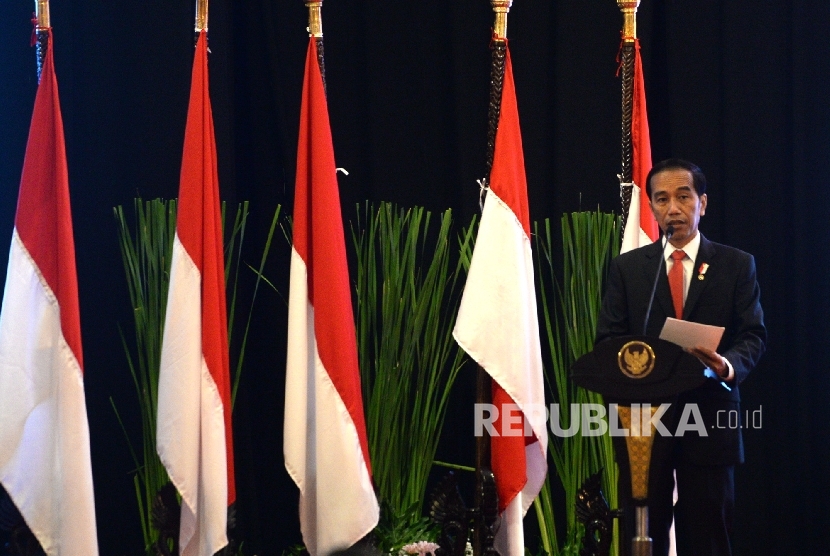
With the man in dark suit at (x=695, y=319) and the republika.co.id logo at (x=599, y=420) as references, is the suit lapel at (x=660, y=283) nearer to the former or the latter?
the man in dark suit at (x=695, y=319)

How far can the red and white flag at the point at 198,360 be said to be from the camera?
343 centimetres

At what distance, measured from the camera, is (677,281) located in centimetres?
299

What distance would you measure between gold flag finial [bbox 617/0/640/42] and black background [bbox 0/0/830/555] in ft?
1.27

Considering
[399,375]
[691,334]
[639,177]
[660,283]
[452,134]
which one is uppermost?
[452,134]

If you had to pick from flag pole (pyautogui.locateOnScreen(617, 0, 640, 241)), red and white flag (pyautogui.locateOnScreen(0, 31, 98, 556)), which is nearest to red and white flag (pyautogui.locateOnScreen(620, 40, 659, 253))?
flag pole (pyautogui.locateOnScreen(617, 0, 640, 241))

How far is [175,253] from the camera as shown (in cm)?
350

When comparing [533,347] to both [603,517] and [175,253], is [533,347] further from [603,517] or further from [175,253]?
[175,253]

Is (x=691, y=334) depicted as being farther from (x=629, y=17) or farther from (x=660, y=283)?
(x=629, y=17)

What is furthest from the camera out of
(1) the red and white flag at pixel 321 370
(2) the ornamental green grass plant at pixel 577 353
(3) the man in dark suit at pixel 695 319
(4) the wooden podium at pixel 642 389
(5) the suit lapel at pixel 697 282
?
(2) the ornamental green grass plant at pixel 577 353

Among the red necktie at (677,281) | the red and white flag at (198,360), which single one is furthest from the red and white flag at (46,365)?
the red necktie at (677,281)

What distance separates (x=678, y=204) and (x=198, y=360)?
1.65 m

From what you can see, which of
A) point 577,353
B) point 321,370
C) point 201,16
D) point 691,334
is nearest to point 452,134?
point 577,353

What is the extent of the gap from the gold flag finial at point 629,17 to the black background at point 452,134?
39 centimetres

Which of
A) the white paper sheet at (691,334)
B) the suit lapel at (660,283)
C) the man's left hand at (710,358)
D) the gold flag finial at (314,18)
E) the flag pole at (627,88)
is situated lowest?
the man's left hand at (710,358)
